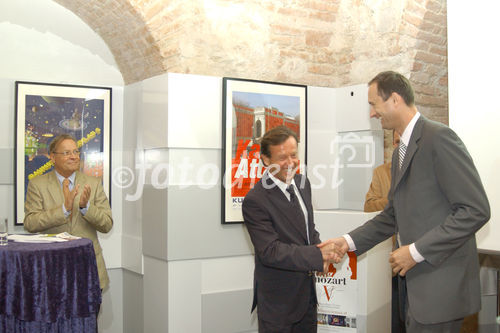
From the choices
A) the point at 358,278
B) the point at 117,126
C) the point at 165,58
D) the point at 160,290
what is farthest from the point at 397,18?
the point at 160,290

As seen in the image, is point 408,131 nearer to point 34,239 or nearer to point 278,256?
point 278,256

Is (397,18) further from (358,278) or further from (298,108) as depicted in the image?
(358,278)

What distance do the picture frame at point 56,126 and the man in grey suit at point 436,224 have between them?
3308 millimetres

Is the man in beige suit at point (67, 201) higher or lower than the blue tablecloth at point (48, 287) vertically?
higher

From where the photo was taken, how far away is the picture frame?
4.89 meters

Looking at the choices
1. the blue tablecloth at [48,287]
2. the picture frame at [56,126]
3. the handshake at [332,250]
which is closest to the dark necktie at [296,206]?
the handshake at [332,250]

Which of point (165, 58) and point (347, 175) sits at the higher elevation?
point (165, 58)

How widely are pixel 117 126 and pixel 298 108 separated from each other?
175 cm

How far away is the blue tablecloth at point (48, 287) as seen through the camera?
3.72 metres

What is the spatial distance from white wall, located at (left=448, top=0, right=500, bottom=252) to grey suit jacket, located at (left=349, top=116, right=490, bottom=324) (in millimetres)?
1151

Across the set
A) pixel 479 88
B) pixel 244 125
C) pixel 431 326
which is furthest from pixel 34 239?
pixel 479 88

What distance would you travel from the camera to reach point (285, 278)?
3.04 meters

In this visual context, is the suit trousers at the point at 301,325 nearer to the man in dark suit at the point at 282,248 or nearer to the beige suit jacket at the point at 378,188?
the man in dark suit at the point at 282,248

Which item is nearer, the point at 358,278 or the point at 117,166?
the point at 358,278
